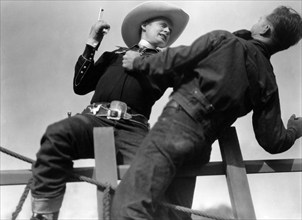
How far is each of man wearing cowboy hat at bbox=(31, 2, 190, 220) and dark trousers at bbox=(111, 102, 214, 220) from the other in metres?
0.45

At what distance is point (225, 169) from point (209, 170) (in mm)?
111

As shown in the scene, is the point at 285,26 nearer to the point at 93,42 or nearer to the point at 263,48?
the point at 263,48

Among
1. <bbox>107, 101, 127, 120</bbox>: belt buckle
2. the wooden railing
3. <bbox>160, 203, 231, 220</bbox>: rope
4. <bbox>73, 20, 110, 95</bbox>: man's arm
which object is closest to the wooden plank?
the wooden railing

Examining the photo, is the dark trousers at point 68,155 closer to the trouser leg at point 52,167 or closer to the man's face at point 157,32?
the trouser leg at point 52,167

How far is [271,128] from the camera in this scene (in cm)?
277

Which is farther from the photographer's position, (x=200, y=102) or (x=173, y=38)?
(x=173, y=38)

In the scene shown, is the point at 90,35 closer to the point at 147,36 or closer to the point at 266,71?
the point at 147,36

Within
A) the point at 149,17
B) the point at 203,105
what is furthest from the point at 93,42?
the point at 203,105

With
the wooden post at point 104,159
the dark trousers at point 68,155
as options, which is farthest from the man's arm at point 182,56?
the dark trousers at point 68,155

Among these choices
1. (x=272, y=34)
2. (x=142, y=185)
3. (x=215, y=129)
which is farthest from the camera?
(x=272, y=34)

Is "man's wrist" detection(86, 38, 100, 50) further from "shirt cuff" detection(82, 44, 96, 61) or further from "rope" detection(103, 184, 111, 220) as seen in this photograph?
"rope" detection(103, 184, 111, 220)

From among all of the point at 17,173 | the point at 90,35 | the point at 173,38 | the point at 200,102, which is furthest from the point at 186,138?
the point at 173,38

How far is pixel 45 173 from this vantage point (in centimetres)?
242

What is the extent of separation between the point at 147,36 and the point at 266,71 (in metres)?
1.48
